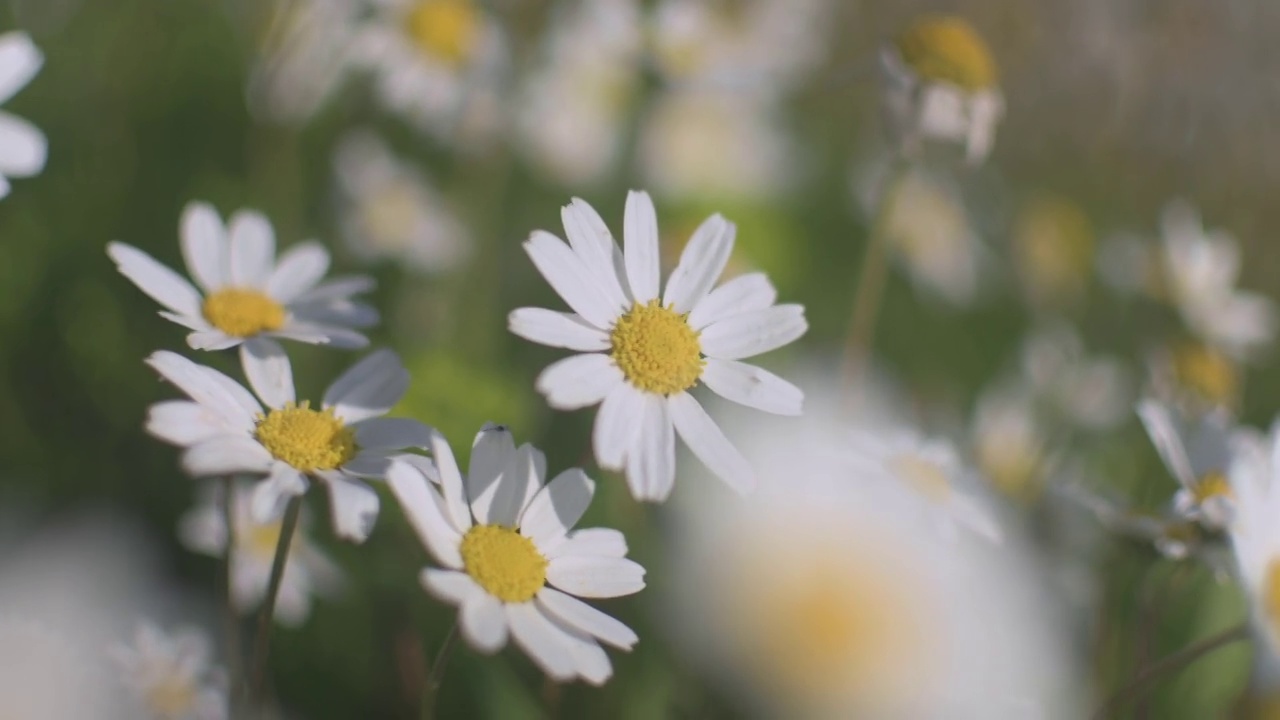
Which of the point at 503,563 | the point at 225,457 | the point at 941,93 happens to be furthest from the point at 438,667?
the point at 941,93

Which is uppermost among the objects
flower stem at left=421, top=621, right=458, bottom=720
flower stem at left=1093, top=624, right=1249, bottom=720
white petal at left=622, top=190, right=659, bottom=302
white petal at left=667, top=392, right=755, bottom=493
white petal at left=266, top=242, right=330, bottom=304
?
flower stem at left=1093, top=624, right=1249, bottom=720

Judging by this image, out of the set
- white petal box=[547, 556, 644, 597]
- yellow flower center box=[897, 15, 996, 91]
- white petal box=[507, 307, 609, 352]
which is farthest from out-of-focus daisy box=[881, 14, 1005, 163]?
white petal box=[547, 556, 644, 597]

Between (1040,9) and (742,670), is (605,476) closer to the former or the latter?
(742,670)

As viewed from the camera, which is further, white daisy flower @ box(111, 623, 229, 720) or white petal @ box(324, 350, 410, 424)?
white daisy flower @ box(111, 623, 229, 720)

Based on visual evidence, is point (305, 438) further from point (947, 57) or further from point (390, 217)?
point (390, 217)

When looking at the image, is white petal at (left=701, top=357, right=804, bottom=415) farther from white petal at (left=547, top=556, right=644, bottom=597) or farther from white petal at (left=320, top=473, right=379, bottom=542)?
white petal at (left=320, top=473, right=379, bottom=542)

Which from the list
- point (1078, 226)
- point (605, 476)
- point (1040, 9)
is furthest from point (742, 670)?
point (1040, 9)

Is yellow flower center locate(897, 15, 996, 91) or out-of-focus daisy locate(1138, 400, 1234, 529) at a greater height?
yellow flower center locate(897, 15, 996, 91)
